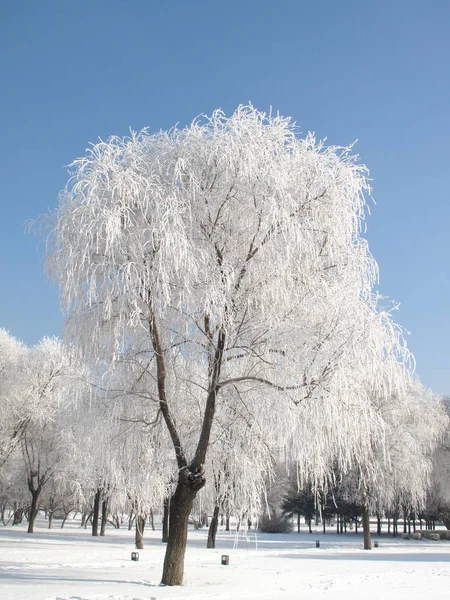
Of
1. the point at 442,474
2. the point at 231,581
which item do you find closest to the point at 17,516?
the point at 442,474

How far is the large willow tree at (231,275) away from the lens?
30.1 feet

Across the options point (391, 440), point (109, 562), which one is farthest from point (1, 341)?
point (391, 440)

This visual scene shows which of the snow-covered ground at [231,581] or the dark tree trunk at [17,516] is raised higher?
the snow-covered ground at [231,581]

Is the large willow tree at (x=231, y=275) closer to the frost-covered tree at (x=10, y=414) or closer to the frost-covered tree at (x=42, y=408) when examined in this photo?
the frost-covered tree at (x=42, y=408)

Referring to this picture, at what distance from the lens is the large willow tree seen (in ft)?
30.1

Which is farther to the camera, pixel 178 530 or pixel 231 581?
pixel 231 581

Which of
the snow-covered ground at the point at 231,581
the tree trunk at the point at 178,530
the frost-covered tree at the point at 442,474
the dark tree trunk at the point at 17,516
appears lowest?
the dark tree trunk at the point at 17,516

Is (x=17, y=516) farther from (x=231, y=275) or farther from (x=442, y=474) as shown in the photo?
(x=231, y=275)

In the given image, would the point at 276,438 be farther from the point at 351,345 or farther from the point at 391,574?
the point at 391,574

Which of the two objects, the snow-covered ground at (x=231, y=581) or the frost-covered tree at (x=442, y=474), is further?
the frost-covered tree at (x=442, y=474)

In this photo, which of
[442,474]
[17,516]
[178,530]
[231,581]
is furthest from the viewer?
[17,516]

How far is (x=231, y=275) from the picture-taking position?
9.46 meters

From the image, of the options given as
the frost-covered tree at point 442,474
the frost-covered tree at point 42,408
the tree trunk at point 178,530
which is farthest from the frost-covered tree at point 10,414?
the frost-covered tree at point 442,474

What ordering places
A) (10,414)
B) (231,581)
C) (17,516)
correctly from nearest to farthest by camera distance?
(231,581)
(10,414)
(17,516)
